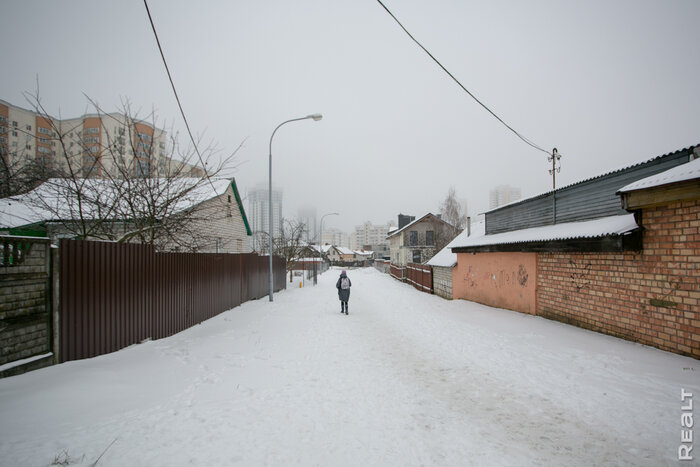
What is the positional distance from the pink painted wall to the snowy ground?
9.14 feet

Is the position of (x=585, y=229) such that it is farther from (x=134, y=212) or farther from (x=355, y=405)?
(x=134, y=212)

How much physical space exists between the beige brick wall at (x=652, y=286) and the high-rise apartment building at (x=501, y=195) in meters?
92.9

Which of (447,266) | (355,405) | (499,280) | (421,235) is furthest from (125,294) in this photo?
(421,235)

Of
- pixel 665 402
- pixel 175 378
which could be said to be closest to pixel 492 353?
pixel 665 402

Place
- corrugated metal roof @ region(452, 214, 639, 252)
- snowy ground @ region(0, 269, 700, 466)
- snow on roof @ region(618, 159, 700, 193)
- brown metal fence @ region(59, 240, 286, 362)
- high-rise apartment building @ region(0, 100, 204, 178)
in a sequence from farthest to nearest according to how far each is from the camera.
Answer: high-rise apartment building @ region(0, 100, 204, 178), corrugated metal roof @ region(452, 214, 639, 252), brown metal fence @ region(59, 240, 286, 362), snow on roof @ region(618, 159, 700, 193), snowy ground @ region(0, 269, 700, 466)

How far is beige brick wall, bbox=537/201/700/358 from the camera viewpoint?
5016 mm

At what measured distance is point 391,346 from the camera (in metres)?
6.98

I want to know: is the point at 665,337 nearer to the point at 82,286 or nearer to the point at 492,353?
the point at 492,353

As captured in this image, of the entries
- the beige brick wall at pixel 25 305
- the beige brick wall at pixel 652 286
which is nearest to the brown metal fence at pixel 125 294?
the beige brick wall at pixel 25 305

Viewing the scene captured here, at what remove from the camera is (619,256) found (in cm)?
641

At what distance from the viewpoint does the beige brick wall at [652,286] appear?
5016 mm

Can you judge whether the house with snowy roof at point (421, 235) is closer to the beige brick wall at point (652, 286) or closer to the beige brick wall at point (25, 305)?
the beige brick wall at point (652, 286)

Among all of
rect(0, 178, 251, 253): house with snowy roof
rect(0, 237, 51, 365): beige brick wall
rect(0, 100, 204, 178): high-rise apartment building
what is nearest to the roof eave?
rect(0, 178, 251, 253): house with snowy roof

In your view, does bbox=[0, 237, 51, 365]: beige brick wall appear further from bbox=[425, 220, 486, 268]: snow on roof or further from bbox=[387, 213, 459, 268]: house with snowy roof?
bbox=[387, 213, 459, 268]: house with snowy roof
